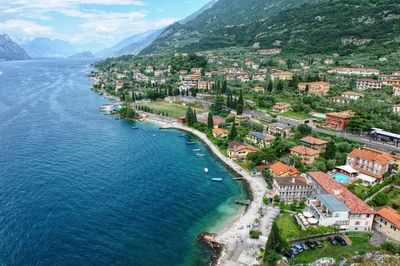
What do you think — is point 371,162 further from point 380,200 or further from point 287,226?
point 287,226

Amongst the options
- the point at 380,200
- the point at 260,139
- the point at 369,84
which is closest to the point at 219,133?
the point at 260,139

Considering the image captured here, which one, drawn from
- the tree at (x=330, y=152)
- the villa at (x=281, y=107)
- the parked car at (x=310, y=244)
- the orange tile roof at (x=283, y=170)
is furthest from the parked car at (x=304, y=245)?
the villa at (x=281, y=107)

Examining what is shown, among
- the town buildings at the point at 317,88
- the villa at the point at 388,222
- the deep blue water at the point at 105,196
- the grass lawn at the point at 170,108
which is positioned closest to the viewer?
the villa at the point at 388,222

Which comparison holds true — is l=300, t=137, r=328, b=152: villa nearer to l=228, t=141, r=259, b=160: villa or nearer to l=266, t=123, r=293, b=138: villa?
l=266, t=123, r=293, b=138: villa

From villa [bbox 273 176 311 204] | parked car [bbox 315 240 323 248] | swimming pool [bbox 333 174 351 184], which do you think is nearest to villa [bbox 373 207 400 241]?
parked car [bbox 315 240 323 248]

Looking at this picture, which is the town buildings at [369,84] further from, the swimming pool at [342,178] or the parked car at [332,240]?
the parked car at [332,240]

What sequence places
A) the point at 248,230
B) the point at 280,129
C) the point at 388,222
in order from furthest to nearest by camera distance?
the point at 280,129 → the point at 248,230 → the point at 388,222

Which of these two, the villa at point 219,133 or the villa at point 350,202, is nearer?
the villa at point 350,202
